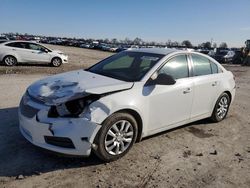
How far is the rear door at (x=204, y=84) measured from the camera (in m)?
5.89

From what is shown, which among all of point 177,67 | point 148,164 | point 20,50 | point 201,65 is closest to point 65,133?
point 148,164

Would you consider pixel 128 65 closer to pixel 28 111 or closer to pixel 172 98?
pixel 172 98

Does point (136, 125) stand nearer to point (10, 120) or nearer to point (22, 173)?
point (22, 173)

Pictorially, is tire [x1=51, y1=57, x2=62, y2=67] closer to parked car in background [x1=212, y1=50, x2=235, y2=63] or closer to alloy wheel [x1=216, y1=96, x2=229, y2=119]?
alloy wheel [x1=216, y1=96, x2=229, y2=119]

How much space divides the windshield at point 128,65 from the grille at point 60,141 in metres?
1.44

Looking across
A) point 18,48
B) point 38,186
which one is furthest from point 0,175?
point 18,48

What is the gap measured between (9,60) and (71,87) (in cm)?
1286

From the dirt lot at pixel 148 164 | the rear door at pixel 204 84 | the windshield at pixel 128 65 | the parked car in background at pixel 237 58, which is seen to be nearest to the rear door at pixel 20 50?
the dirt lot at pixel 148 164

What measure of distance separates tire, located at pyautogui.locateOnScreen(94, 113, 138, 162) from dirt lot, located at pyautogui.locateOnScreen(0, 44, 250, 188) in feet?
0.50

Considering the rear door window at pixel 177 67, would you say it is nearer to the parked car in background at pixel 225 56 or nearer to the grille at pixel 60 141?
the grille at pixel 60 141

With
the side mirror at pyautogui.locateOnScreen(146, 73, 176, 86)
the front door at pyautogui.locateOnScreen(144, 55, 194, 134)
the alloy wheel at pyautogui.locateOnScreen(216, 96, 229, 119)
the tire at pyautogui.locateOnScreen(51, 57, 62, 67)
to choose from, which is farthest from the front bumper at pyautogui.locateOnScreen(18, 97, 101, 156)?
the tire at pyautogui.locateOnScreen(51, 57, 62, 67)

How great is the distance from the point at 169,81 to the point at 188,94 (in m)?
0.76

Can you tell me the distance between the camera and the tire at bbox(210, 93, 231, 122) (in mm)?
Result: 6654

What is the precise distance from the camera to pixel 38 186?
12.4 feet
